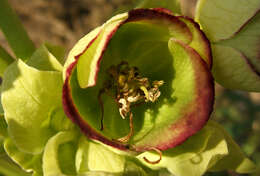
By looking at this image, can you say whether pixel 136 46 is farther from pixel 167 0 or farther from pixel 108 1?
pixel 108 1

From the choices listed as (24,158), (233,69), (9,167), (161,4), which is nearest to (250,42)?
(233,69)

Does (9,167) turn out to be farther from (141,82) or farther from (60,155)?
(141,82)

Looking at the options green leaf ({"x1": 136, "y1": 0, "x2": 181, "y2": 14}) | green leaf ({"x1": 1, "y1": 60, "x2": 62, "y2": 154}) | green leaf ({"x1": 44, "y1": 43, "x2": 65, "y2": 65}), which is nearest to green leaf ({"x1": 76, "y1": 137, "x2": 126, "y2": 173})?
green leaf ({"x1": 1, "y1": 60, "x2": 62, "y2": 154})

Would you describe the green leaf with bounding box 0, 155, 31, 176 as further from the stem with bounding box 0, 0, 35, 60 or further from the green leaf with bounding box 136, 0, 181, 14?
the green leaf with bounding box 136, 0, 181, 14

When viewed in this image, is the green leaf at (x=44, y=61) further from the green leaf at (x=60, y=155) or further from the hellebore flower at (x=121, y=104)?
the green leaf at (x=60, y=155)

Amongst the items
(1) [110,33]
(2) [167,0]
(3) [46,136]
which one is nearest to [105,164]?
(3) [46,136]
